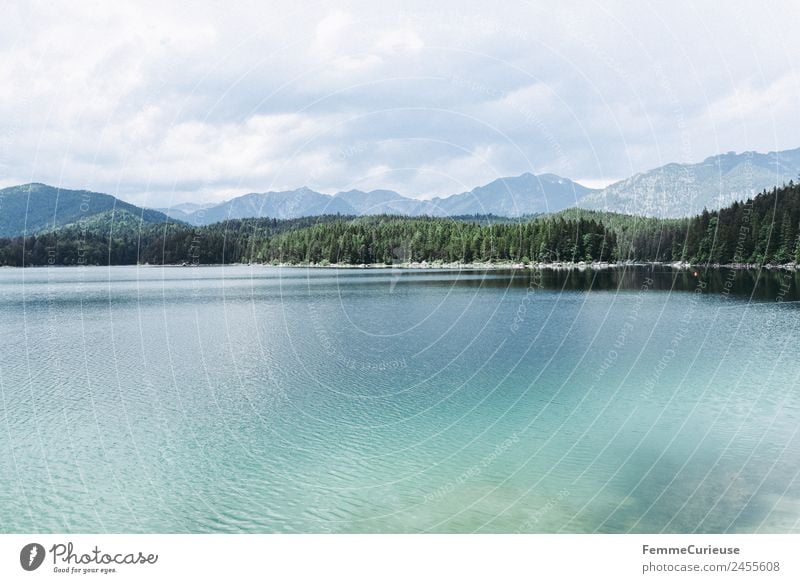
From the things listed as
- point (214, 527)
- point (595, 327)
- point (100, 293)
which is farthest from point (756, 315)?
point (100, 293)

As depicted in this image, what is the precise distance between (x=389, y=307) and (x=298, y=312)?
1083 cm

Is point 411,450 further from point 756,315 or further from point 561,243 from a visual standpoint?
point 561,243

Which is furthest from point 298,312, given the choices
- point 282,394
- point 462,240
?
point 462,240

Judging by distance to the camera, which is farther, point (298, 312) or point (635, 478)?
point (298, 312)

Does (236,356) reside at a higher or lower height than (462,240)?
lower

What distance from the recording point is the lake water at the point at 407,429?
16891mm

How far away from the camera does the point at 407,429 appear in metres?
23.8

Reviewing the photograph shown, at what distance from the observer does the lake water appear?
55.4 feet

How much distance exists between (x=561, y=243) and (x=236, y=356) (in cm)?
13811

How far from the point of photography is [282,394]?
29.3 meters

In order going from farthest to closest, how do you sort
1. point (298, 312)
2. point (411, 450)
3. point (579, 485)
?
1. point (298, 312)
2. point (411, 450)
3. point (579, 485)
